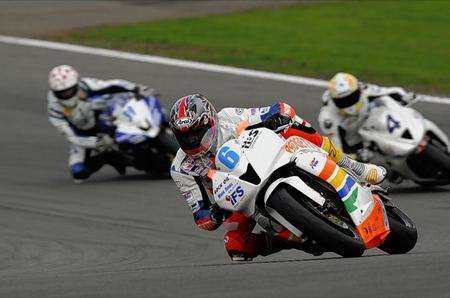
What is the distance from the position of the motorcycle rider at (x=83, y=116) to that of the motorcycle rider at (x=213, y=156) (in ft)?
25.8

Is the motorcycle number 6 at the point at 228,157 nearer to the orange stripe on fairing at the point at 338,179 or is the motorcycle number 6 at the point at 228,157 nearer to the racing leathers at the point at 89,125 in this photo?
the orange stripe on fairing at the point at 338,179

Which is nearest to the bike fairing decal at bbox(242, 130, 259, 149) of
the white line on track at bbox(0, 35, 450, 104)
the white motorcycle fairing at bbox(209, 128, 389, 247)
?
the white motorcycle fairing at bbox(209, 128, 389, 247)

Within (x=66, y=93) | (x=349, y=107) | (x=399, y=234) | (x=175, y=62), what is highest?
(x=399, y=234)

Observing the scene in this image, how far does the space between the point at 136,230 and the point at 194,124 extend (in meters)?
4.99

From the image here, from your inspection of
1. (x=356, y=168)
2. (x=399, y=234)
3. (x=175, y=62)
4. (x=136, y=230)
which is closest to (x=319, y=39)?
(x=175, y=62)

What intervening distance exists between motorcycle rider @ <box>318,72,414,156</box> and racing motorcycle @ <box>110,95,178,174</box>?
2274 millimetres

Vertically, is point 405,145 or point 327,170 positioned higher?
point 327,170

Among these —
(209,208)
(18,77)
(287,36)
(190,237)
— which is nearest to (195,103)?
(209,208)

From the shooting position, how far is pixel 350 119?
56.0 ft

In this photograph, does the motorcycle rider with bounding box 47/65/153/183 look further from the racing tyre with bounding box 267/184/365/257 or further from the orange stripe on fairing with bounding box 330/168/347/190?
the racing tyre with bounding box 267/184/365/257

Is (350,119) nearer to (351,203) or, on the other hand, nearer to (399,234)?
(399,234)

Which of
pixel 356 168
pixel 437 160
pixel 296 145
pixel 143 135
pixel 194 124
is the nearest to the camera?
pixel 194 124

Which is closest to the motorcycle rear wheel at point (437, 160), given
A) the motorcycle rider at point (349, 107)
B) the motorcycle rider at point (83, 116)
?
the motorcycle rider at point (349, 107)

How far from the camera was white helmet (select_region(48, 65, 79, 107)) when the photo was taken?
18531 millimetres
